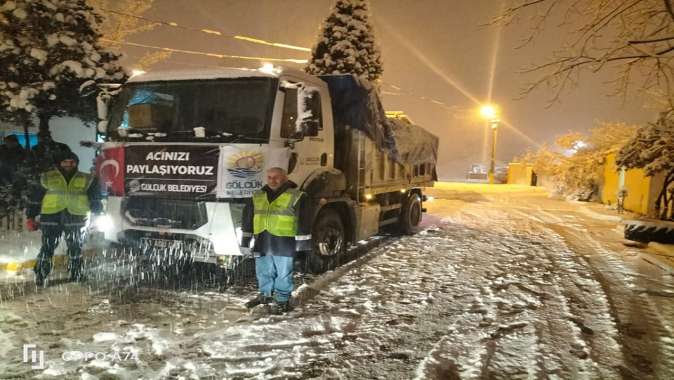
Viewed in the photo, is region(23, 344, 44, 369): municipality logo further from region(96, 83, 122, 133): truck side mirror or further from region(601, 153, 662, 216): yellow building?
region(601, 153, 662, 216): yellow building

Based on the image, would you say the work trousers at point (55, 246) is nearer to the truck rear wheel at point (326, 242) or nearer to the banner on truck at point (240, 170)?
the banner on truck at point (240, 170)

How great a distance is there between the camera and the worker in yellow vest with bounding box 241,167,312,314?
5477mm

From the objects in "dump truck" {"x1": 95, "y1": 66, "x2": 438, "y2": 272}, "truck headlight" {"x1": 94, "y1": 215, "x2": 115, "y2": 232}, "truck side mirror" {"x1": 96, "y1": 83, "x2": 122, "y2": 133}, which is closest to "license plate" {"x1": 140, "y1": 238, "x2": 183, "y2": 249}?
"dump truck" {"x1": 95, "y1": 66, "x2": 438, "y2": 272}

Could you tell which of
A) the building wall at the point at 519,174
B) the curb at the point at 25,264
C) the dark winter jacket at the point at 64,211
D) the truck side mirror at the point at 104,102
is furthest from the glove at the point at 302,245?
the building wall at the point at 519,174

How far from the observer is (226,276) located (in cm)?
718

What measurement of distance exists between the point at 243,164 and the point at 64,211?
2.51 metres

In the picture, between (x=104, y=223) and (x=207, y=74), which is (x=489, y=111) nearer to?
(x=207, y=74)

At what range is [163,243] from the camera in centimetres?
613

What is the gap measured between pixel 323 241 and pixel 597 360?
387cm

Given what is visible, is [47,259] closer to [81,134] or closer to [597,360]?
[597,360]

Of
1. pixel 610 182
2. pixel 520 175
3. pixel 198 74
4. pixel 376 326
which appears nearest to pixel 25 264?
pixel 198 74

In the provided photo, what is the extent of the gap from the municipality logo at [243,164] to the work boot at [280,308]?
5.12 feet

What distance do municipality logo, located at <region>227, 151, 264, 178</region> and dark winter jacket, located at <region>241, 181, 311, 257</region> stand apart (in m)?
0.43

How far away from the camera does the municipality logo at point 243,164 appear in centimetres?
589
